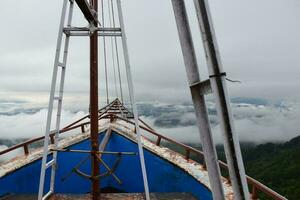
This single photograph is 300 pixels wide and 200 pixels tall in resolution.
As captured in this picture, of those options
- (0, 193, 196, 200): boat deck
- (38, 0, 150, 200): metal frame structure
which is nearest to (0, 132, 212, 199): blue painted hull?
(0, 193, 196, 200): boat deck

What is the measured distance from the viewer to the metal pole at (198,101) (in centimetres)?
160

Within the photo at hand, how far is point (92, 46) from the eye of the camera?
14.5 feet

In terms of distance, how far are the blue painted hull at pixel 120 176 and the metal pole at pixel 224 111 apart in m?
3.80

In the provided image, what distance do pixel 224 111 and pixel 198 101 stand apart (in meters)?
0.24

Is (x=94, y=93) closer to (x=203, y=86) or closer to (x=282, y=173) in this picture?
(x=203, y=86)

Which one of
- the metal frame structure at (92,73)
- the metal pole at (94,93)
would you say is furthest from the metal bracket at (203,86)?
the metal pole at (94,93)

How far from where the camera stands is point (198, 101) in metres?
1.63

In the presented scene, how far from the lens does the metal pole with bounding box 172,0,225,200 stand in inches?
63.1

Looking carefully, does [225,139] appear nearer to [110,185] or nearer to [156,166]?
[156,166]

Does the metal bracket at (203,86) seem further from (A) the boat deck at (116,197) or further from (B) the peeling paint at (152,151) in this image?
(A) the boat deck at (116,197)

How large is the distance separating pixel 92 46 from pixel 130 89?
94 cm

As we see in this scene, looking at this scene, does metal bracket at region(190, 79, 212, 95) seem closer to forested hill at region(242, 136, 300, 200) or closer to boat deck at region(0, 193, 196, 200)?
boat deck at region(0, 193, 196, 200)

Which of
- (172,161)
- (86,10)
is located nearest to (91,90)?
(86,10)

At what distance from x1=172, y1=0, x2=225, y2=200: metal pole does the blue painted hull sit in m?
3.62
